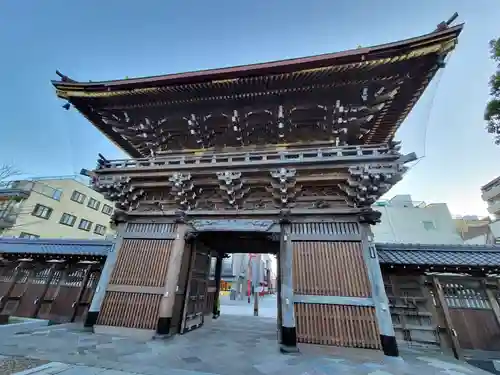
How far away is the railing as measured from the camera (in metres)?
6.71

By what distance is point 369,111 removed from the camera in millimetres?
7066

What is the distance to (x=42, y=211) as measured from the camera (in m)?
26.0

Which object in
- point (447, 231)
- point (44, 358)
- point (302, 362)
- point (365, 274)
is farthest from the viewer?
point (447, 231)

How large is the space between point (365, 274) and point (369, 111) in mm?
4845

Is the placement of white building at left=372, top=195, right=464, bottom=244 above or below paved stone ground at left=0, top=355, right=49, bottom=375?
above

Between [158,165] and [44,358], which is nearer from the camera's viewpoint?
[44,358]

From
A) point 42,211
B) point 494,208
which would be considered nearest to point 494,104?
point 494,208

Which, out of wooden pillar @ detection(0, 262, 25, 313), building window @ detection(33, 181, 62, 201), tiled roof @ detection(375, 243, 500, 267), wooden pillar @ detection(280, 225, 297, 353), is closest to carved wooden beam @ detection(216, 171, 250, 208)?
wooden pillar @ detection(280, 225, 297, 353)

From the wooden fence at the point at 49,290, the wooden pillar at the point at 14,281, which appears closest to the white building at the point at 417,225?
the wooden fence at the point at 49,290

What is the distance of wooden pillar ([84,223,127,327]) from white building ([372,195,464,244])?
24.7 metres

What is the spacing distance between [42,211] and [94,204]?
6.64 metres

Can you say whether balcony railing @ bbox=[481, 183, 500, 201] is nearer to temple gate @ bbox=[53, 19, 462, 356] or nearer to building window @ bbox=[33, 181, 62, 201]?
temple gate @ bbox=[53, 19, 462, 356]

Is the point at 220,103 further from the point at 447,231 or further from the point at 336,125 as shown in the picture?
the point at 447,231

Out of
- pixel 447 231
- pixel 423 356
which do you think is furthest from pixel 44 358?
pixel 447 231
